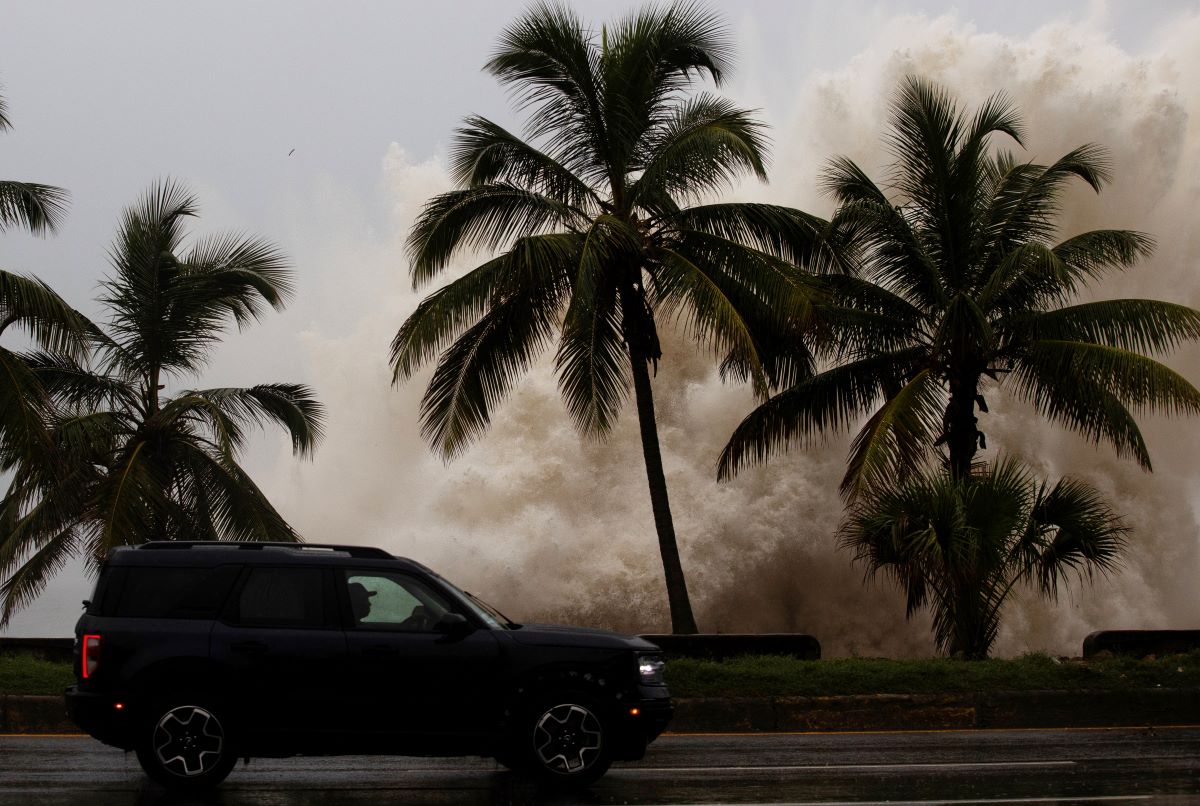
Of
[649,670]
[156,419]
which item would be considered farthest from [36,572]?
[649,670]

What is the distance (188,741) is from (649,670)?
116 inches

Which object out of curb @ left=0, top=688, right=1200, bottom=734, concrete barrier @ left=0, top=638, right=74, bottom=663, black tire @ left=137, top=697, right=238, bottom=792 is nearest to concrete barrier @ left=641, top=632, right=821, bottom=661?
curb @ left=0, top=688, right=1200, bottom=734

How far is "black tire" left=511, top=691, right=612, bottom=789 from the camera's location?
28.8 feet

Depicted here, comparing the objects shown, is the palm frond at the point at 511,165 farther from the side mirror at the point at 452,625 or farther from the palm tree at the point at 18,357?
the side mirror at the point at 452,625

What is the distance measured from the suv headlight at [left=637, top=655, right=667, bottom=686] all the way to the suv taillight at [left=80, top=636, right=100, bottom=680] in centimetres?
345

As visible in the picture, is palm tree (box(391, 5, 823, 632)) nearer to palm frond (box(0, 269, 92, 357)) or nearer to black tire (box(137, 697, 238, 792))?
palm frond (box(0, 269, 92, 357))

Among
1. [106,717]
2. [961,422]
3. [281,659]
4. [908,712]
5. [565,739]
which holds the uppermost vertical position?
[961,422]

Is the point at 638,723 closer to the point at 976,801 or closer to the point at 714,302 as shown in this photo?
the point at 976,801

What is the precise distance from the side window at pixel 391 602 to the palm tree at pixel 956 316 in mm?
10344

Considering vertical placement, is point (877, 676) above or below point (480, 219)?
below

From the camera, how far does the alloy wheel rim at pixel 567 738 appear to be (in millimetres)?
8766

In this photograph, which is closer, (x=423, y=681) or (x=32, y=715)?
(x=423, y=681)

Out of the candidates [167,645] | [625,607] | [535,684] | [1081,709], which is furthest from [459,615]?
[625,607]

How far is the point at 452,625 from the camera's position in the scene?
883cm
